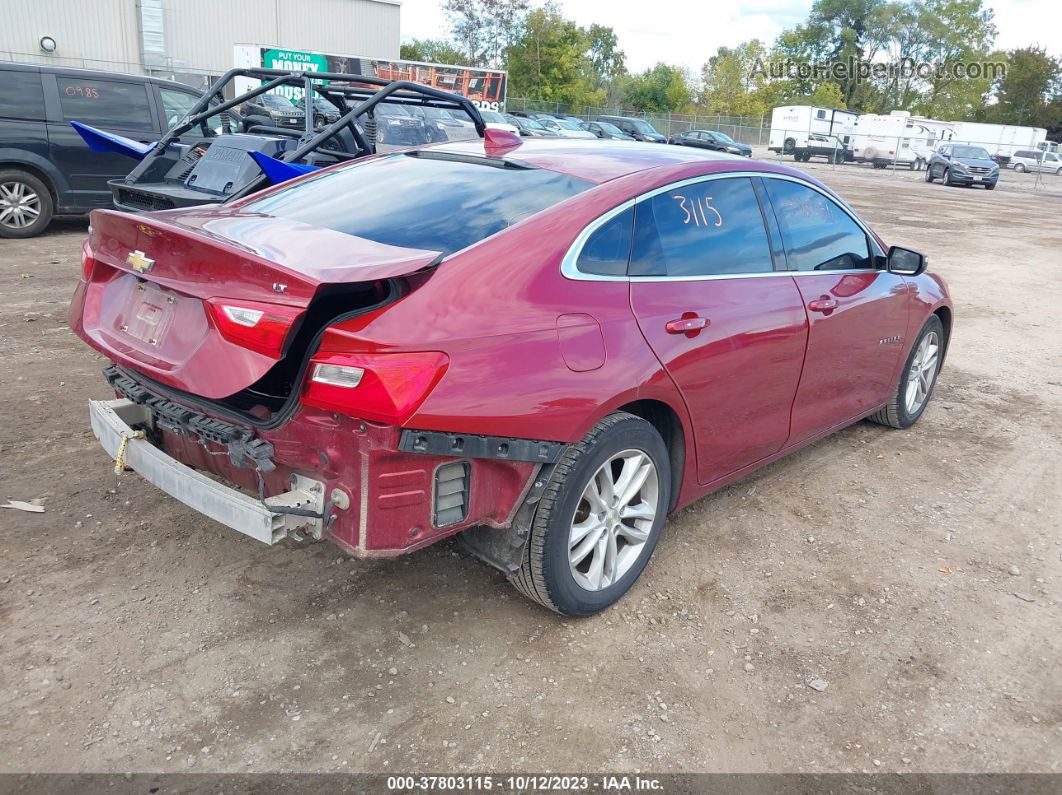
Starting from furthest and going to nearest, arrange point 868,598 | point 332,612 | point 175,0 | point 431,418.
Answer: point 175,0, point 868,598, point 332,612, point 431,418

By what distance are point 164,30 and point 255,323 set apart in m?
40.0

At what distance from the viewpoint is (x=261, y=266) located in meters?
2.46

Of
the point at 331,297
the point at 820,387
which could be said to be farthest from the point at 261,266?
the point at 820,387

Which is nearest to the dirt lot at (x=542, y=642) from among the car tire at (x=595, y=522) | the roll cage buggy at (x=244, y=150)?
the car tire at (x=595, y=522)

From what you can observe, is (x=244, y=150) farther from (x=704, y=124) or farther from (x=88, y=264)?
(x=704, y=124)

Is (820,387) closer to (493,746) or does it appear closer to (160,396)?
(493,746)

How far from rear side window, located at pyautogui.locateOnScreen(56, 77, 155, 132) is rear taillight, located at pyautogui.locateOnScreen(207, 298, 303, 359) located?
8666mm

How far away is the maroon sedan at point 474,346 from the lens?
2496 millimetres

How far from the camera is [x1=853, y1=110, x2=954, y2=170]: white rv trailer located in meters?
43.2

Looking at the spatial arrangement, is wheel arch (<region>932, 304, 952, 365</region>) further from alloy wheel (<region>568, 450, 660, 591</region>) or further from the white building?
the white building

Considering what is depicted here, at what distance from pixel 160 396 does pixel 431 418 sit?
115cm

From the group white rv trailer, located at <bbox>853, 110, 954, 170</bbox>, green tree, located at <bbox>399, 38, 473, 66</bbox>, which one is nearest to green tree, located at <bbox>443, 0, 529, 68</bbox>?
green tree, located at <bbox>399, 38, 473, 66</bbox>

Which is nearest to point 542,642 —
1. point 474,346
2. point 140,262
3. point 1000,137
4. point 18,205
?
point 474,346

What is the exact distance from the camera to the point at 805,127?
47.0 m
